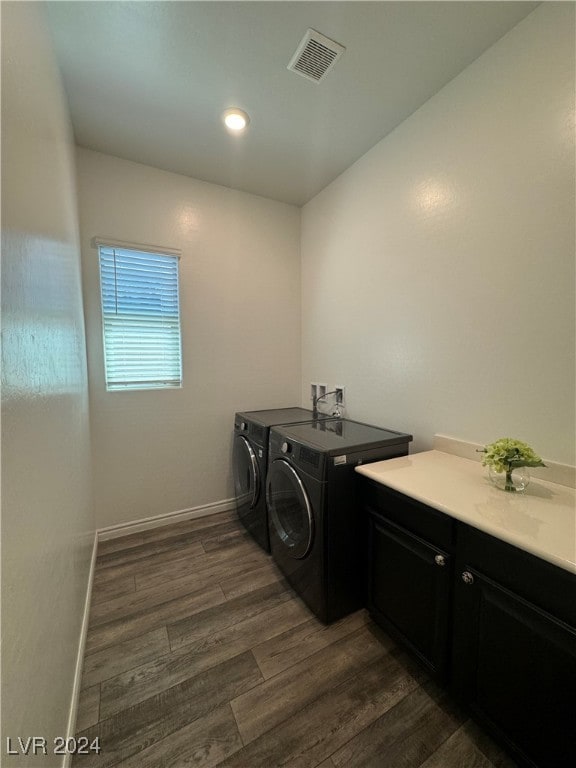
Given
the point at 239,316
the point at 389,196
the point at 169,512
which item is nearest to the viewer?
the point at 389,196

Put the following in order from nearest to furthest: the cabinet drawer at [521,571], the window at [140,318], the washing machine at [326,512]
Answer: the cabinet drawer at [521,571]
the washing machine at [326,512]
the window at [140,318]

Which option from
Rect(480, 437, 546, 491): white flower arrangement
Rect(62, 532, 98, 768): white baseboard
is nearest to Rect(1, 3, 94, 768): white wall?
Rect(62, 532, 98, 768): white baseboard

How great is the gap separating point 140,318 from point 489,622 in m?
2.61

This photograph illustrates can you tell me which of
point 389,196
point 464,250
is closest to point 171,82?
point 389,196

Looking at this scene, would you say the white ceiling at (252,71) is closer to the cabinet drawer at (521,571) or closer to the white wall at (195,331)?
the white wall at (195,331)

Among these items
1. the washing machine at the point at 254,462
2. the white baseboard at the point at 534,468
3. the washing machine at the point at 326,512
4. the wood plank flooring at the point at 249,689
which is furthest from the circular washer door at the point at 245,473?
the white baseboard at the point at 534,468

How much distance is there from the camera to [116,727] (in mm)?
1119

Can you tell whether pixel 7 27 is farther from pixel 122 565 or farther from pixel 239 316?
pixel 122 565

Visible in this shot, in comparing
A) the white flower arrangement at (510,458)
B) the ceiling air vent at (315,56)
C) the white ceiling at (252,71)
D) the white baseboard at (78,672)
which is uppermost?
the white ceiling at (252,71)

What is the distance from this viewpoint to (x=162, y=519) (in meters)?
2.46

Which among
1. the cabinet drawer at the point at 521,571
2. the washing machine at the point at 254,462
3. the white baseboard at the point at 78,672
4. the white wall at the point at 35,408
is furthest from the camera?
the washing machine at the point at 254,462

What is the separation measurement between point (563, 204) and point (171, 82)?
1.99 m

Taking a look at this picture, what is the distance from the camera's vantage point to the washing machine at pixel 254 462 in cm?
210

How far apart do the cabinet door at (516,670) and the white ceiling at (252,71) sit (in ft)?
7.54
